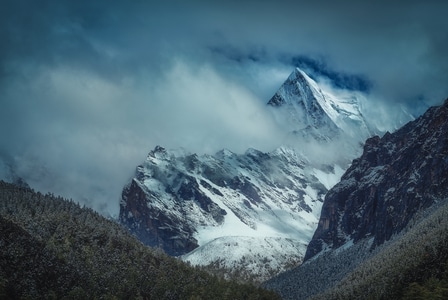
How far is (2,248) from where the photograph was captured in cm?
19775

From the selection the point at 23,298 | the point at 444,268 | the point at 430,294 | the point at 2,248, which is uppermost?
the point at 444,268

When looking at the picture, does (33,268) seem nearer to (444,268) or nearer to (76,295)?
(76,295)

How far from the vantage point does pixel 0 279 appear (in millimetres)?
175625

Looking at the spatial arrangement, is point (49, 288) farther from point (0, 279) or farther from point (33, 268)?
point (0, 279)

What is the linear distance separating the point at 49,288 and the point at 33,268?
1022cm

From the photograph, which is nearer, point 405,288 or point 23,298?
point 23,298

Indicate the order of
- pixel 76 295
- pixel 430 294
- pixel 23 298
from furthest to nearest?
pixel 76 295, pixel 23 298, pixel 430 294

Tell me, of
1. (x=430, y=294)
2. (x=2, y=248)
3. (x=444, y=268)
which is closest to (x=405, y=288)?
(x=444, y=268)

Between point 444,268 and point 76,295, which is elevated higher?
point 444,268

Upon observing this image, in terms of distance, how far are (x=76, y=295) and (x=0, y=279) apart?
2880cm

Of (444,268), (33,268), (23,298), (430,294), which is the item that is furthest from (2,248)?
(444,268)

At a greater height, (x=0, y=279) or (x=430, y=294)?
(x=430, y=294)

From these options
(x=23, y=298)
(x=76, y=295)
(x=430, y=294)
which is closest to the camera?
(x=430, y=294)

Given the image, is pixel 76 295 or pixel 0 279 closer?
pixel 0 279
